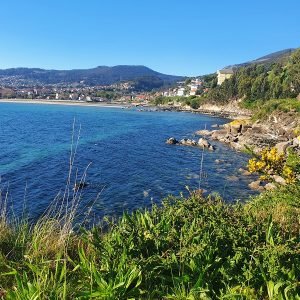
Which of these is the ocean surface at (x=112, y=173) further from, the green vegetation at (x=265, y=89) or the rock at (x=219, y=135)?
the green vegetation at (x=265, y=89)

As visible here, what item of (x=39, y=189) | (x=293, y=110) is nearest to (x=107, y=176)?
(x=39, y=189)

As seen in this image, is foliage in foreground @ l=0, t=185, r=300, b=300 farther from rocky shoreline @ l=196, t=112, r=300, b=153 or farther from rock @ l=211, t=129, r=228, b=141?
rock @ l=211, t=129, r=228, b=141

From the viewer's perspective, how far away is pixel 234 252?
423 centimetres

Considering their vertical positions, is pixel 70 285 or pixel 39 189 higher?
pixel 70 285

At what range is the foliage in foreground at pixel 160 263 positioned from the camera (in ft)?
11.3

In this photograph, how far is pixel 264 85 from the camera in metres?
101

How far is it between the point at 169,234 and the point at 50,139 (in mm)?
43384

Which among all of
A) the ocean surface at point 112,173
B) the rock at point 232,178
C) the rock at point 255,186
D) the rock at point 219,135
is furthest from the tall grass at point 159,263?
the rock at point 219,135

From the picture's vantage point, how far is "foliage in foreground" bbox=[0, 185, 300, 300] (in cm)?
345

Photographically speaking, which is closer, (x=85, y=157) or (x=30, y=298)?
(x=30, y=298)

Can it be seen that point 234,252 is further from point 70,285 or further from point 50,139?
point 50,139

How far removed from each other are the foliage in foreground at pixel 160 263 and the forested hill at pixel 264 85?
8655cm

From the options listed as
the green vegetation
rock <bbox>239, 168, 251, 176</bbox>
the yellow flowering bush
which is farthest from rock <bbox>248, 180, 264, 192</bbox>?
the green vegetation

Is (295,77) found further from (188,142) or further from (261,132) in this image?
(188,142)
